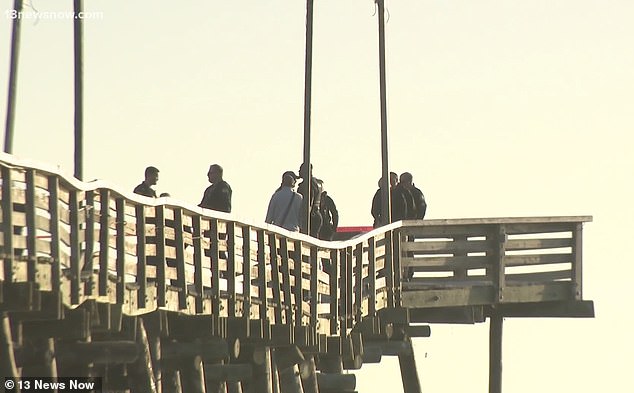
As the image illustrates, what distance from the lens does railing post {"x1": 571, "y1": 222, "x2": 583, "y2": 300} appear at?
95.3 feet

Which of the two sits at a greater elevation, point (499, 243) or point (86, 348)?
point (499, 243)

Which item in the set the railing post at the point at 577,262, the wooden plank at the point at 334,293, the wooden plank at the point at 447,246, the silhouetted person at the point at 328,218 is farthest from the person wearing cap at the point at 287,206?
the railing post at the point at 577,262

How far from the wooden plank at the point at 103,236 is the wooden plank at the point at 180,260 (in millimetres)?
1759

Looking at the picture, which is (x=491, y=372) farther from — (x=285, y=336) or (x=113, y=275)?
(x=113, y=275)

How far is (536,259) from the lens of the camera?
95.0 feet

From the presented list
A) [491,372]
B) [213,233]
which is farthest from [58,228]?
[491,372]

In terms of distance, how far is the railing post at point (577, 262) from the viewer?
29062mm

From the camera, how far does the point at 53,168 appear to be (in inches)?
652

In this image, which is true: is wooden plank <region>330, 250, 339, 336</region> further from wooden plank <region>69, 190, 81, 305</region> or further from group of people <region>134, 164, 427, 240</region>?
wooden plank <region>69, 190, 81, 305</region>

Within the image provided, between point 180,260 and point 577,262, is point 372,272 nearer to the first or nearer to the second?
point 577,262

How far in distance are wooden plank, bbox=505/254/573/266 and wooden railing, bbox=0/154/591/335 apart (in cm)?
1

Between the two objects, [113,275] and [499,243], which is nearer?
[113,275]

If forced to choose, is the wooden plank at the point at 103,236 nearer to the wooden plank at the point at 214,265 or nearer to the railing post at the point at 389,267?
the wooden plank at the point at 214,265

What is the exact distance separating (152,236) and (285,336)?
4914 mm
